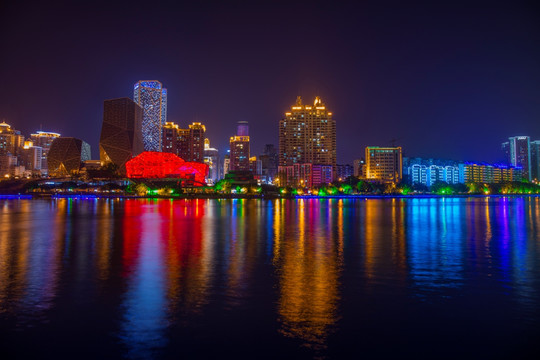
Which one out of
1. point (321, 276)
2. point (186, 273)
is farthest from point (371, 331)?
point (186, 273)

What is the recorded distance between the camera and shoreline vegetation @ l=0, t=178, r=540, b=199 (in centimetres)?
14000

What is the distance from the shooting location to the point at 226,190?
500 ft

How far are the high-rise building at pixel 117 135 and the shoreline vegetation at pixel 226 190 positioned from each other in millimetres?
18832

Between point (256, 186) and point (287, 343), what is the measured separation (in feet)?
497

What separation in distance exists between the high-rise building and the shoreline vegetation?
18.8 meters

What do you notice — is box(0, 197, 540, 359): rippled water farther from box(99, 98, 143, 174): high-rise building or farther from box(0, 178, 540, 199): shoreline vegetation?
box(99, 98, 143, 174): high-rise building

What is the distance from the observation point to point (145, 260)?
62.4 feet

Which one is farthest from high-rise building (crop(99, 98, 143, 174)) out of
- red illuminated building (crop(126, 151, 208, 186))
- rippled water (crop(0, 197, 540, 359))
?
rippled water (crop(0, 197, 540, 359))

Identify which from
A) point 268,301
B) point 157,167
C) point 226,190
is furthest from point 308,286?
point 157,167

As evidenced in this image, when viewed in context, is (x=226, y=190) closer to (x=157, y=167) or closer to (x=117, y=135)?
(x=157, y=167)

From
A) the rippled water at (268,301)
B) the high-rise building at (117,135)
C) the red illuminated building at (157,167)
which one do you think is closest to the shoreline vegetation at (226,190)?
the red illuminated building at (157,167)

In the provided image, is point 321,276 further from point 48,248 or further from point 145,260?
point 48,248

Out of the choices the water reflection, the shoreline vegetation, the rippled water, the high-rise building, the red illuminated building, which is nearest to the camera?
the rippled water

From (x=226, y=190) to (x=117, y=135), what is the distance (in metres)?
77.5
